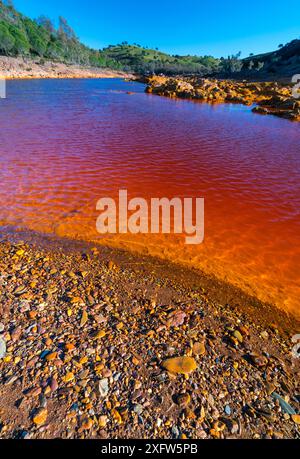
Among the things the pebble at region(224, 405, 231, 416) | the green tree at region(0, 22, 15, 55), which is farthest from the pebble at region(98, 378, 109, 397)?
the green tree at region(0, 22, 15, 55)

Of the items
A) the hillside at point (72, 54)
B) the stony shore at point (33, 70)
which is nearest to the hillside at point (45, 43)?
the hillside at point (72, 54)

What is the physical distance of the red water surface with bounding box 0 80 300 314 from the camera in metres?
7.57

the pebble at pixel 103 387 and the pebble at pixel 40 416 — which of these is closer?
the pebble at pixel 40 416

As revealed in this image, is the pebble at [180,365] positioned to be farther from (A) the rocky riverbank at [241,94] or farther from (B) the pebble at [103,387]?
(A) the rocky riverbank at [241,94]

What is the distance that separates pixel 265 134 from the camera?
22109mm

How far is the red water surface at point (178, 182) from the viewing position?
24.8 feet

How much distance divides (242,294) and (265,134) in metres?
20.1

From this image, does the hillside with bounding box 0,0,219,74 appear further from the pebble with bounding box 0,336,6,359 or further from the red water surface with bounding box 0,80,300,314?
the pebble with bounding box 0,336,6,359
